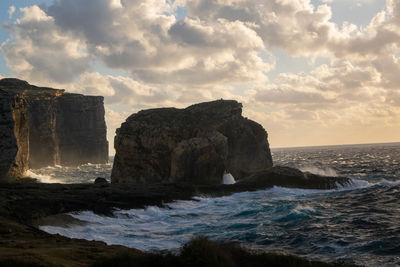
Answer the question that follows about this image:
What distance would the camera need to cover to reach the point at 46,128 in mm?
131625

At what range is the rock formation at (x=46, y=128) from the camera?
6128 centimetres

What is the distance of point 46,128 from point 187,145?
9059 centimetres

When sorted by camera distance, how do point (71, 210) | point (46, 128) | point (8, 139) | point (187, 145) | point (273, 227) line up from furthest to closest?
point (46, 128) → point (8, 139) → point (187, 145) → point (71, 210) → point (273, 227)

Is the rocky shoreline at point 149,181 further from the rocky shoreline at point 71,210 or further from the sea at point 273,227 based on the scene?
the sea at point 273,227

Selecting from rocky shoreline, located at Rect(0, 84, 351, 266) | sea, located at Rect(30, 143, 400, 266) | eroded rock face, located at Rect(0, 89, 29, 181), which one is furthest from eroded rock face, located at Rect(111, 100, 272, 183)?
eroded rock face, located at Rect(0, 89, 29, 181)

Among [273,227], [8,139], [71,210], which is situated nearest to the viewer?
[273,227]

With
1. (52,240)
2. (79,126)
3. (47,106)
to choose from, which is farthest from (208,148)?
(79,126)

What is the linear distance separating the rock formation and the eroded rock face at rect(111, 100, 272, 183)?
59.5ft

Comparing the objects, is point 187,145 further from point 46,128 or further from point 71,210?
point 46,128

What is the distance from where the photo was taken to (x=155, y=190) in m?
44.4

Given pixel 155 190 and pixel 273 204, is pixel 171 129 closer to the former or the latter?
pixel 155 190

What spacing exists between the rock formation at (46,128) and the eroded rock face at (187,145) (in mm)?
18129

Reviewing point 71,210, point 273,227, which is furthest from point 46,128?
point 273,227

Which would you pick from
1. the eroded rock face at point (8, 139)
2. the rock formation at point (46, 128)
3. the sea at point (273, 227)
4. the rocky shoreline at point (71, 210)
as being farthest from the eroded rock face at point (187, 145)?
the rock formation at point (46, 128)
